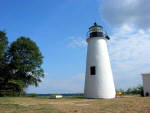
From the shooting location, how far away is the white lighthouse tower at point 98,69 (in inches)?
795

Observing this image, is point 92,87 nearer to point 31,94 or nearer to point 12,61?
point 31,94

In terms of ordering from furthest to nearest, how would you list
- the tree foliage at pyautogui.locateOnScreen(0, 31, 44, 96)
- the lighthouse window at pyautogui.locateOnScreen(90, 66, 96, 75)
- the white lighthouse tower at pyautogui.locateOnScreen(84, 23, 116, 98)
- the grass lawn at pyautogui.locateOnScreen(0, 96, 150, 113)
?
the tree foliage at pyautogui.locateOnScreen(0, 31, 44, 96)
the lighthouse window at pyautogui.locateOnScreen(90, 66, 96, 75)
the white lighthouse tower at pyautogui.locateOnScreen(84, 23, 116, 98)
the grass lawn at pyautogui.locateOnScreen(0, 96, 150, 113)

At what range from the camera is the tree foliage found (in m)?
24.3

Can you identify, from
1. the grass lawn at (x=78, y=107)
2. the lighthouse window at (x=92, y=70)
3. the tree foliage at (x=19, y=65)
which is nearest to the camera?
the grass lawn at (x=78, y=107)

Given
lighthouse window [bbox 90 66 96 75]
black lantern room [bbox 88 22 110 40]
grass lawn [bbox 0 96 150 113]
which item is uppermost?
black lantern room [bbox 88 22 110 40]

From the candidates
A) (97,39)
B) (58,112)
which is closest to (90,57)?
(97,39)

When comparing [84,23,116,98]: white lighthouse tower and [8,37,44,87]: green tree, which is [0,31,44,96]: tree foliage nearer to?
[8,37,44,87]: green tree

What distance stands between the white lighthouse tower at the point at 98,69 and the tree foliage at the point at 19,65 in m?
8.94

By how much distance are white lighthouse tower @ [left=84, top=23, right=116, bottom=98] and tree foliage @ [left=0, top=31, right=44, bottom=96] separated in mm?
8941

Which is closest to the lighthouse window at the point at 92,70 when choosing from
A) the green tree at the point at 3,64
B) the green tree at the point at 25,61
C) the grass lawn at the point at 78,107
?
the grass lawn at the point at 78,107

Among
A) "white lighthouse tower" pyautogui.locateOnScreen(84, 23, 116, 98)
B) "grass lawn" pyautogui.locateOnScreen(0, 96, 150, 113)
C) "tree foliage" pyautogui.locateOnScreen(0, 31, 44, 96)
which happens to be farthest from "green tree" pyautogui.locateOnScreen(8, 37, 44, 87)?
"grass lawn" pyautogui.locateOnScreen(0, 96, 150, 113)

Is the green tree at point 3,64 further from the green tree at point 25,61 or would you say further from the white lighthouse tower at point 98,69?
the white lighthouse tower at point 98,69

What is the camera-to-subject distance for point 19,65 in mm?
25031

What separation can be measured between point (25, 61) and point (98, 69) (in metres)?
11.3
